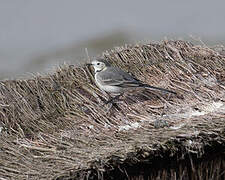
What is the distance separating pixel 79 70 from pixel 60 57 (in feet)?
32.1

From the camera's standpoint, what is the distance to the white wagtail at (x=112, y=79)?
9.83 metres

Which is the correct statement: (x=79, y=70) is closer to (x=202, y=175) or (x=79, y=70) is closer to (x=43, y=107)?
(x=43, y=107)

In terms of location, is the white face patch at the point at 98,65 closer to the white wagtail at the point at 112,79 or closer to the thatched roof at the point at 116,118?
the white wagtail at the point at 112,79

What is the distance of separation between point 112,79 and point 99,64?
31cm

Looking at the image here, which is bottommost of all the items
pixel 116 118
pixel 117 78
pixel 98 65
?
pixel 116 118

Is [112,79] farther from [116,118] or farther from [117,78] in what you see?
[116,118]

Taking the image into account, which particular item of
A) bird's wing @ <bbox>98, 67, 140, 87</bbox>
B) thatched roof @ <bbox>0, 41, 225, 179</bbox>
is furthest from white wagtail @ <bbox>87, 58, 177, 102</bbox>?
thatched roof @ <bbox>0, 41, 225, 179</bbox>

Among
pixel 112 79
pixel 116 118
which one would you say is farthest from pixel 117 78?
pixel 116 118

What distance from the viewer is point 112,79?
34.0ft

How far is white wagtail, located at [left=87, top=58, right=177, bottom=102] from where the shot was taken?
9.83m

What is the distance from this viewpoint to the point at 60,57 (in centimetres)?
1995

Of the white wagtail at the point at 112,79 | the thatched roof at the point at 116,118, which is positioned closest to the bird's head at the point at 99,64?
the white wagtail at the point at 112,79

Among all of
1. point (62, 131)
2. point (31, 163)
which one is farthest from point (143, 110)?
point (31, 163)

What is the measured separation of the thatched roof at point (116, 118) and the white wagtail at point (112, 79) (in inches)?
4.5
